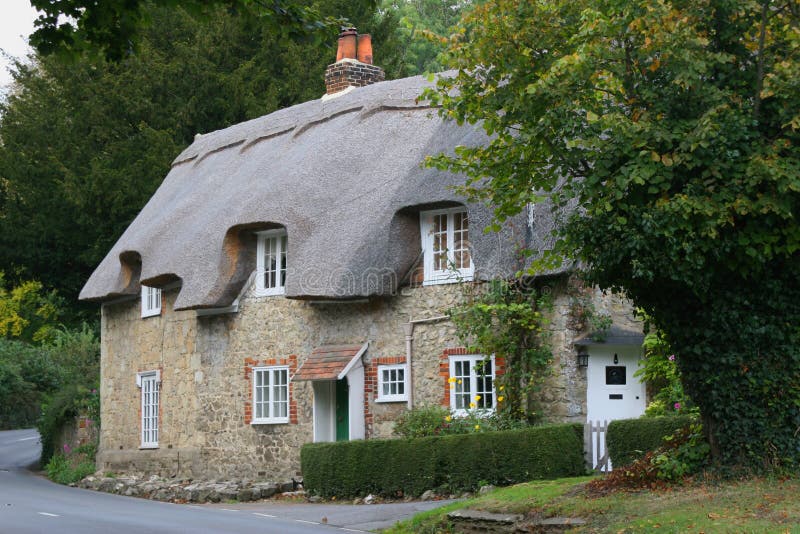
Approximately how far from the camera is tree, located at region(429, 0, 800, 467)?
37.9 feet

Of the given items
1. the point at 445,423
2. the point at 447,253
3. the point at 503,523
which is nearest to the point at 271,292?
the point at 447,253

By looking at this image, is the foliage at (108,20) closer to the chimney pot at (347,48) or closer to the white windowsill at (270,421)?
the white windowsill at (270,421)

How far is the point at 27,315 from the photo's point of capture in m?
49.8

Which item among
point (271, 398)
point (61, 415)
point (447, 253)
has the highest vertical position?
point (447, 253)

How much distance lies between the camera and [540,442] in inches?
656

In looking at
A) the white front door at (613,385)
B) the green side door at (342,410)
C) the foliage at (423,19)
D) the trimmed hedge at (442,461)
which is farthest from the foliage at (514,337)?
the foliage at (423,19)

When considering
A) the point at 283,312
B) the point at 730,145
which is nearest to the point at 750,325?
the point at 730,145

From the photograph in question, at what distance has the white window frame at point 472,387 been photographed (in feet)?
62.3

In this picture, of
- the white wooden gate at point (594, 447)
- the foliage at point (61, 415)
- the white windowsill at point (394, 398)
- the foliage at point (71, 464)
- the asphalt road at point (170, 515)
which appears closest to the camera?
the asphalt road at point (170, 515)

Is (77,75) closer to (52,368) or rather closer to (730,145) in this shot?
(52,368)

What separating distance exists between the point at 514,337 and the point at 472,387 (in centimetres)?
128

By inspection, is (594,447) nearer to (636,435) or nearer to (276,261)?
(636,435)

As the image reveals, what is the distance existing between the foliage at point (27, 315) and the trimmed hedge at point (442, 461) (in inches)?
1105

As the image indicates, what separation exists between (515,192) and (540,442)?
481cm
